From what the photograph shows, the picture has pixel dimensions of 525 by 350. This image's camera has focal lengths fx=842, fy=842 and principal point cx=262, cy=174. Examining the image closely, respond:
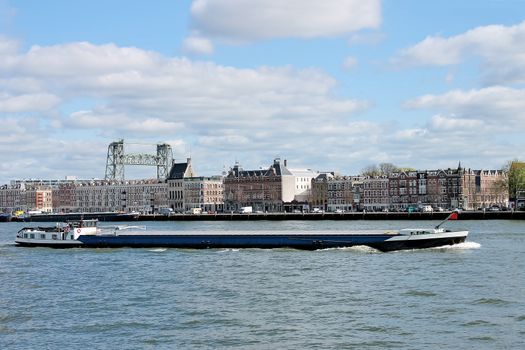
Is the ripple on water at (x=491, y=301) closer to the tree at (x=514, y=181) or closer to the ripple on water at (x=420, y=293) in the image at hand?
the ripple on water at (x=420, y=293)

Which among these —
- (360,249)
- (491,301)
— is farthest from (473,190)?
(491,301)

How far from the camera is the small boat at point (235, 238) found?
222 ft

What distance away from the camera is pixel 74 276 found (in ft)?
176

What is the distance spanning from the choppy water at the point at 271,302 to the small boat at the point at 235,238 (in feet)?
10.8

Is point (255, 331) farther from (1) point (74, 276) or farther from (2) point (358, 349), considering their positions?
(1) point (74, 276)

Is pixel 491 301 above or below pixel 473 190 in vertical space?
below

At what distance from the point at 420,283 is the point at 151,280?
15731 millimetres

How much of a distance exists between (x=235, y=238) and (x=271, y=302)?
34.9 m

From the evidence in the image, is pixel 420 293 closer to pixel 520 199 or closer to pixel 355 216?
pixel 355 216

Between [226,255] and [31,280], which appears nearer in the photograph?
[31,280]

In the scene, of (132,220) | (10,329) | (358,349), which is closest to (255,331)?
(358,349)

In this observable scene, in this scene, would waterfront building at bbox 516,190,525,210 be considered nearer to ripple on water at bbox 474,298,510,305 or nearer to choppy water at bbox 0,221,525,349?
choppy water at bbox 0,221,525,349

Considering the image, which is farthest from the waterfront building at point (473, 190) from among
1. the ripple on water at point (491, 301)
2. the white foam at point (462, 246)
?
the ripple on water at point (491, 301)

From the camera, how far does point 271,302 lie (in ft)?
130
